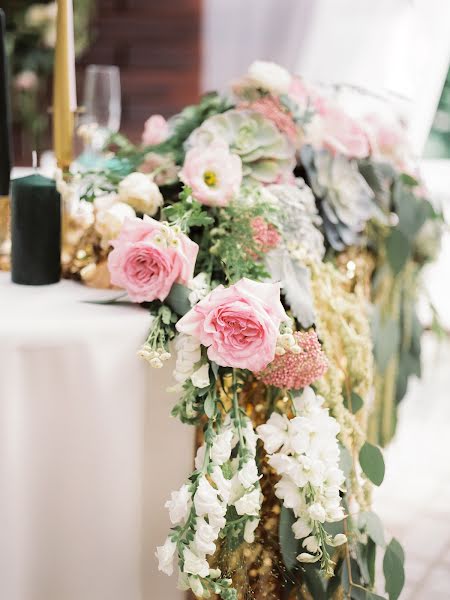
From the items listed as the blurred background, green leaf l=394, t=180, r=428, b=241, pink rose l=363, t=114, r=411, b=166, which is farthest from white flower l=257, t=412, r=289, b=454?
the blurred background

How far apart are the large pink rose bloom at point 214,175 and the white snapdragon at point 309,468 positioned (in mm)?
343

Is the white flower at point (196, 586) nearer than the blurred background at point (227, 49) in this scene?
Yes

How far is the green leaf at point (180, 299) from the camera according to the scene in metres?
1.20

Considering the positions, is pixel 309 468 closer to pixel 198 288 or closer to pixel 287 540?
pixel 287 540

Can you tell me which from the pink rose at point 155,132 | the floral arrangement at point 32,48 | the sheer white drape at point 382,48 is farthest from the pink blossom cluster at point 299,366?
the floral arrangement at point 32,48

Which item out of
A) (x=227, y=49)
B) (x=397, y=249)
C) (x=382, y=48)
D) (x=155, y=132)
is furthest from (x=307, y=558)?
(x=227, y=49)

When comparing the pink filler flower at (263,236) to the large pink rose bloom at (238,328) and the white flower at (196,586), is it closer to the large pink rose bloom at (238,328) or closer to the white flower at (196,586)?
the large pink rose bloom at (238,328)

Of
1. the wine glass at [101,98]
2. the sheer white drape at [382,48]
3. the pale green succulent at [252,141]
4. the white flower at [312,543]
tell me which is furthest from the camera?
the sheer white drape at [382,48]

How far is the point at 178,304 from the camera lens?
1208mm

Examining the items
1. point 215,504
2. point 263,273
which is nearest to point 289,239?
point 263,273

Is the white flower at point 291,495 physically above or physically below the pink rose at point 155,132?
below

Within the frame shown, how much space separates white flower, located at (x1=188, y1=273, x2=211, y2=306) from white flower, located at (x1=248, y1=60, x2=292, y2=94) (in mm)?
522

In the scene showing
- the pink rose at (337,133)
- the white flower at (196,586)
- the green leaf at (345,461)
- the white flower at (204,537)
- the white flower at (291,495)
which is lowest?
the white flower at (196,586)

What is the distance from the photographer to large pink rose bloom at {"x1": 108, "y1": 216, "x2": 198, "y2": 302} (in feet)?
3.83
